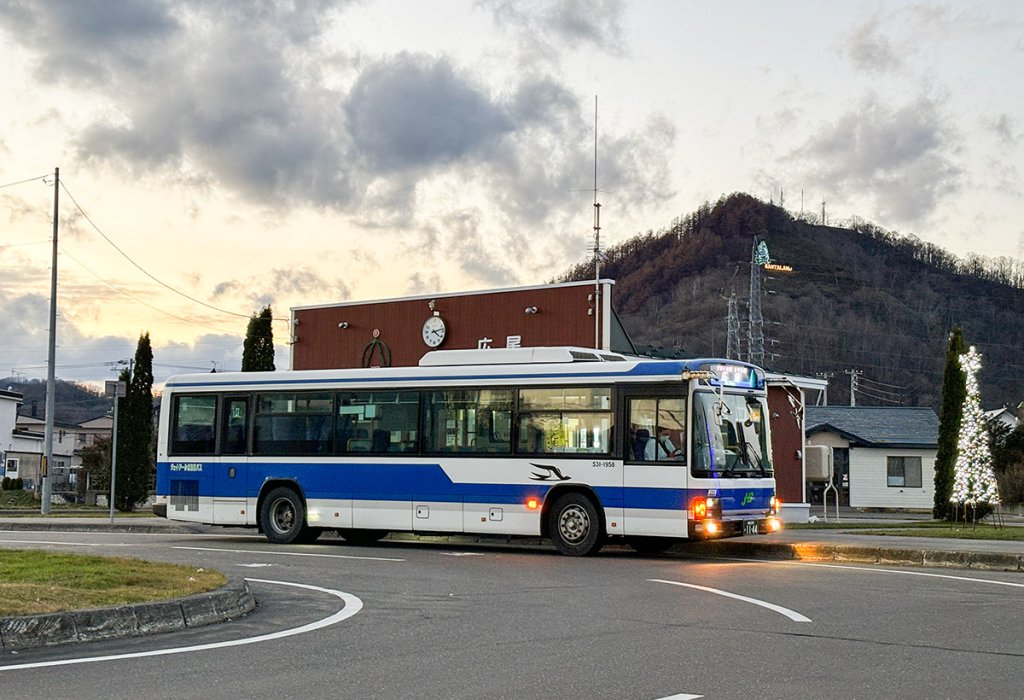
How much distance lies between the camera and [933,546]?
19750 millimetres

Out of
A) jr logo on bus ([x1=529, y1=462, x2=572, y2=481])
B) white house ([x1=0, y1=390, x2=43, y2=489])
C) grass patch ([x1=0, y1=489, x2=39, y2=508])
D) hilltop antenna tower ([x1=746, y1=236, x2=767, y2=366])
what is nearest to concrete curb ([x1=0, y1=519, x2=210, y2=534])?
jr logo on bus ([x1=529, y1=462, x2=572, y2=481])

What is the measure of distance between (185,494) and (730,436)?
34.3 feet

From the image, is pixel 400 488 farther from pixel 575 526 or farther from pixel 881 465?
pixel 881 465

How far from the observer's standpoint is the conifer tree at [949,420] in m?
39.6

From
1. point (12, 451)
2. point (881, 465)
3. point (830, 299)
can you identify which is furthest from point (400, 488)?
point (830, 299)

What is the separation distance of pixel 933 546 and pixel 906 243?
141m

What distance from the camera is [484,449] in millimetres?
20266

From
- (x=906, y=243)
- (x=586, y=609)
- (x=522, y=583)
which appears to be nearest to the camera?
(x=586, y=609)

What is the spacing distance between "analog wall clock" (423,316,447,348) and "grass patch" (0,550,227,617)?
21061 millimetres

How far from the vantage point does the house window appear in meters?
56.7

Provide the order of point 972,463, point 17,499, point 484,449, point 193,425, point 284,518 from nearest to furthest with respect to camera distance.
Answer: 1. point 484,449
2. point 284,518
3. point 193,425
4. point 972,463
5. point 17,499

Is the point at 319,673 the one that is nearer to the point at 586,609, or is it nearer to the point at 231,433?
the point at 586,609

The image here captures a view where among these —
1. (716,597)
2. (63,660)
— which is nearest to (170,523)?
(716,597)

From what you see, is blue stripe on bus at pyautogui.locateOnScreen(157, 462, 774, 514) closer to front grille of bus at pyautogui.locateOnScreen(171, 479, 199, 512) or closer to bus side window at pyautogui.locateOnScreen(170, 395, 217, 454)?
front grille of bus at pyautogui.locateOnScreen(171, 479, 199, 512)
